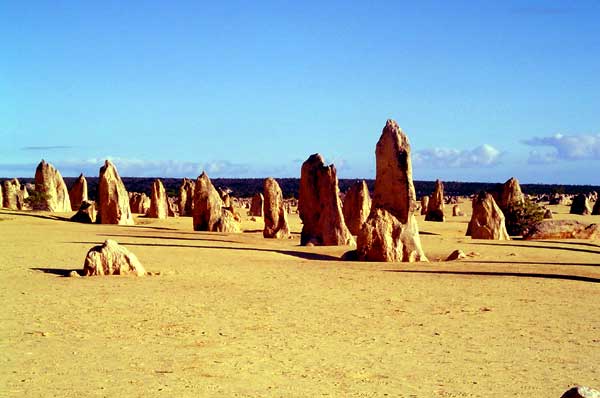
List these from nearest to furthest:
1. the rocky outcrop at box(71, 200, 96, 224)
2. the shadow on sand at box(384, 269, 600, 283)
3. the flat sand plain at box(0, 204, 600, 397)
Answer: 1. the flat sand plain at box(0, 204, 600, 397)
2. the shadow on sand at box(384, 269, 600, 283)
3. the rocky outcrop at box(71, 200, 96, 224)

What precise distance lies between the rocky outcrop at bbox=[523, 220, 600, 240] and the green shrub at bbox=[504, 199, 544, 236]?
5.69ft

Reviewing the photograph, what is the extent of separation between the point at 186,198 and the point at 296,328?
33.4m

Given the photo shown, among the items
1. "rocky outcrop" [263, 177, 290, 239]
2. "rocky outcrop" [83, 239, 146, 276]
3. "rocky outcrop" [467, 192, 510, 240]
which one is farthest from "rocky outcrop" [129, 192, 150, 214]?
"rocky outcrop" [83, 239, 146, 276]

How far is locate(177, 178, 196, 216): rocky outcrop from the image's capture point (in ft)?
136

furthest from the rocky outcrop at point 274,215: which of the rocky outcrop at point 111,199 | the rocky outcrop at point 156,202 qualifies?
the rocky outcrop at point 156,202

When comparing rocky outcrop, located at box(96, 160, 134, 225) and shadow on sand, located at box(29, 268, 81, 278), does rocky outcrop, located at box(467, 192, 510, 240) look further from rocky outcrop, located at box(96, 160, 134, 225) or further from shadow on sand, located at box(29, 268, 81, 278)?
shadow on sand, located at box(29, 268, 81, 278)

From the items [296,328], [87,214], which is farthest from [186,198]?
[296,328]

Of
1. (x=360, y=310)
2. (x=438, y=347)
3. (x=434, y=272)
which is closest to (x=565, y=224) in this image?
(x=434, y=272)

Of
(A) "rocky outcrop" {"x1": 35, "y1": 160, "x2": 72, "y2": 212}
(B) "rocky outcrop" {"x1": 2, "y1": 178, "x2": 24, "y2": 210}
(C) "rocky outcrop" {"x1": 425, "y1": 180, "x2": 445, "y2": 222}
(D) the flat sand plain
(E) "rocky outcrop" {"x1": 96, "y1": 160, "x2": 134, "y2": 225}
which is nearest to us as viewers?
(D) the flat sand plain

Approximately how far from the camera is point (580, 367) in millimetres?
7758

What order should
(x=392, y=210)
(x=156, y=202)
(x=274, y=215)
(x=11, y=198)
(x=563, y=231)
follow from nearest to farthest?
(x=392, y=210), (x=274, y=215), (x=563, y=231), (x=156, y=202), (x=11, y=198)

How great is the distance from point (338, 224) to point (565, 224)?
8.84m

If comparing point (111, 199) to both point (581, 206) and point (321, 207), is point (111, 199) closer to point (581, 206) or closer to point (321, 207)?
point (321, 207)

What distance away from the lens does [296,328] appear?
31.8 ft
